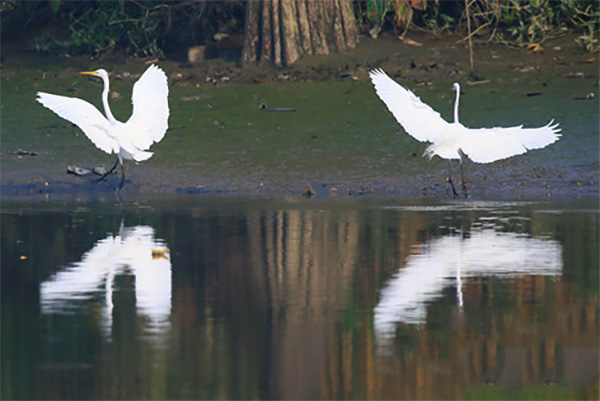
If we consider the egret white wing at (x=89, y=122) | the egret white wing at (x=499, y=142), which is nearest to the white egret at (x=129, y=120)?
the egret white wing at (x=89, y=122)

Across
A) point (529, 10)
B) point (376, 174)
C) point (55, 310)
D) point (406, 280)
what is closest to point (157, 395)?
point (55, 310)

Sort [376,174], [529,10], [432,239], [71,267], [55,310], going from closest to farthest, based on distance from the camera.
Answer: [55,310], [71,267], [432,239], [376,174], [529,10]

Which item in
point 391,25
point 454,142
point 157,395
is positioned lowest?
point 157,395

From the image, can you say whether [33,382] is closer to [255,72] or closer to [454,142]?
[454,142]

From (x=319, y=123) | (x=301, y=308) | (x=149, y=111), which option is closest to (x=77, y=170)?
(x=149, y=111)

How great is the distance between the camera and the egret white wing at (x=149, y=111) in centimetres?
1474

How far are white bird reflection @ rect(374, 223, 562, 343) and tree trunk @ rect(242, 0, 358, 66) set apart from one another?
8.51 metres

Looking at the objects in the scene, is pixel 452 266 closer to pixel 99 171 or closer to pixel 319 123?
pixel 99 171

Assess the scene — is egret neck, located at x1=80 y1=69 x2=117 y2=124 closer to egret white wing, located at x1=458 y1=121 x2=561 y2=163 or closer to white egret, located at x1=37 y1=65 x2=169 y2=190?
white egret, located at x1=37 y1=65 x2=169 y2=190

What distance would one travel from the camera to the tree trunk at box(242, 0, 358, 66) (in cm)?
1853

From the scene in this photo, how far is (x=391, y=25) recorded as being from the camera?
20.4 m

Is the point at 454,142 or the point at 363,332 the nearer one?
the point at 363,332

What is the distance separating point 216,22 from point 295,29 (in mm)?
2408

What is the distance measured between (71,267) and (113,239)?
5.38 ft
